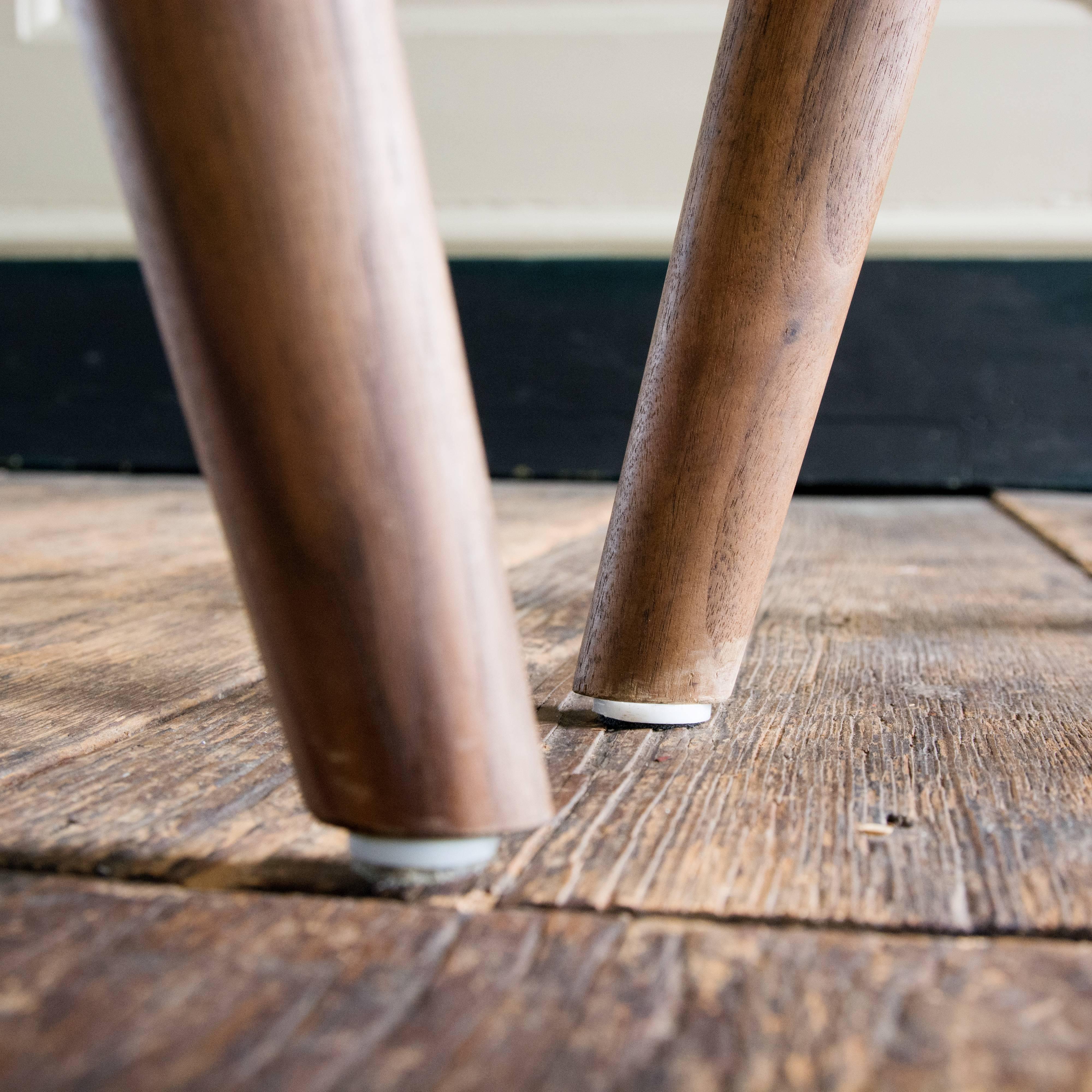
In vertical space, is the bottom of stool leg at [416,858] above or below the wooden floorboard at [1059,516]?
above

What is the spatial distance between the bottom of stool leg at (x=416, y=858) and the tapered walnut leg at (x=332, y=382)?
0.03ft

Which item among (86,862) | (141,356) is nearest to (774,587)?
(86,862)

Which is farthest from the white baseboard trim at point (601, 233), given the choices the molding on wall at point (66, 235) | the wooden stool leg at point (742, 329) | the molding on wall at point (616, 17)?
the wooden stool leg at point (742, 329)

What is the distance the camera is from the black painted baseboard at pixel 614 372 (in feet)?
3.82

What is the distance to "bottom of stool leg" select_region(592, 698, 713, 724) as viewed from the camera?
30cm

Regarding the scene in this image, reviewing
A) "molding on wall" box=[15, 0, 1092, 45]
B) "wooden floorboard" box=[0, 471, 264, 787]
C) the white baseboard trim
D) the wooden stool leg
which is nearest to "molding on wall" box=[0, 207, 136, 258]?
the white baseboard trim

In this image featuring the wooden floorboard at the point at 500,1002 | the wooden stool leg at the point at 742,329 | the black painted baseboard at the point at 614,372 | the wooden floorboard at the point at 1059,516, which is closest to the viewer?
the wooden floorboard at the point at 500,1002

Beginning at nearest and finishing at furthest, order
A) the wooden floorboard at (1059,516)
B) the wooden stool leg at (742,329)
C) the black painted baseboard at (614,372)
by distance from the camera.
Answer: the wooden stool leg at (742,329), the wooden floorboard at (1059,516), the black painted baseboard at (614,372)

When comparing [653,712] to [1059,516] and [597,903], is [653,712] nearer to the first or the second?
[597,903]

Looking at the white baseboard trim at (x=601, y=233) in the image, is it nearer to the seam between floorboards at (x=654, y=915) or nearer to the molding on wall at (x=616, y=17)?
the molding on wall at (x=616, y=17)

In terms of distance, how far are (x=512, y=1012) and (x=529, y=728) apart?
0.05 meters

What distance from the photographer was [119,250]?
51.0 inches

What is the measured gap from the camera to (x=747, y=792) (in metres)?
0.25

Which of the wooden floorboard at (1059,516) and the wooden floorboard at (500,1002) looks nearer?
the wooden floorboard at (500,1002)
